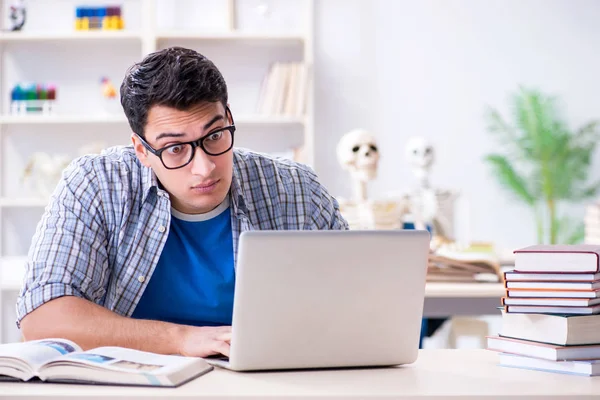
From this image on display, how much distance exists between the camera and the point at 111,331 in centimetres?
167

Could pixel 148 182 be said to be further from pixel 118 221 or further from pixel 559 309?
pixel 559 309

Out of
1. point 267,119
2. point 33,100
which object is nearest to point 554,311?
point 267,119

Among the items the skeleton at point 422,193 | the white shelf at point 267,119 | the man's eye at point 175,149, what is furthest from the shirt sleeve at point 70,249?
the white shelf at point 267,119

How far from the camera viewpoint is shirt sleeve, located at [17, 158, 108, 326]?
5.75 feet

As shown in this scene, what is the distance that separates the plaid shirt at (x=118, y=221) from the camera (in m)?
1.78

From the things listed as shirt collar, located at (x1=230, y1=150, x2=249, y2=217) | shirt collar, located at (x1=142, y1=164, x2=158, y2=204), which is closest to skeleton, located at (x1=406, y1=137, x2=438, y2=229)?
shirt collar, located at (x1=230, y1=150, x2=249, y2=217)

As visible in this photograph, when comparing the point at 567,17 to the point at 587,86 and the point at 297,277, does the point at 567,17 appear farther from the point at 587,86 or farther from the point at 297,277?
the point at 297,277

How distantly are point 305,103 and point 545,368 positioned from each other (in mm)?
Result: 3525

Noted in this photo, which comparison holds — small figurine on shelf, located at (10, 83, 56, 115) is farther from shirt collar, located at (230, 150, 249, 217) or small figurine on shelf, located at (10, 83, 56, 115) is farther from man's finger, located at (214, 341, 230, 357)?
man's finger, located at (214, 341, 230, 357)

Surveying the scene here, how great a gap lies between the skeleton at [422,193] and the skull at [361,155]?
208 millimetres

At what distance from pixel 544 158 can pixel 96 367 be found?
4.55m

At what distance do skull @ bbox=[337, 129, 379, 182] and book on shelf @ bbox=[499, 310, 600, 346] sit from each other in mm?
2061

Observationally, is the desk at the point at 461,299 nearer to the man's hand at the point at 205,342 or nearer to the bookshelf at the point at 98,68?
the man's hand at the point at 205,342

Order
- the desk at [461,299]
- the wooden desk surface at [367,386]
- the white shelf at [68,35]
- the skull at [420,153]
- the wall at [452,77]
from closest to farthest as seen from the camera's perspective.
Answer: the wooden desk surface at [367,386] → the desk at [461,299] → the skull at [420,153] → the white shelf at [68,35] → the wall at [452,77]
